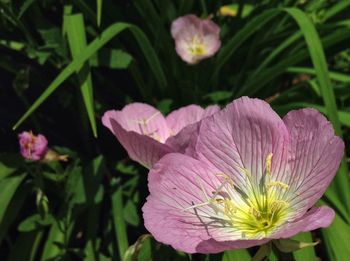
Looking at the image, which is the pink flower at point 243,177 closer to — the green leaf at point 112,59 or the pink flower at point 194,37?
the green leaf at point 112,59

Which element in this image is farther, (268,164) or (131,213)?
(131,213)

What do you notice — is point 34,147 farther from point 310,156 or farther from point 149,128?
point 310,156

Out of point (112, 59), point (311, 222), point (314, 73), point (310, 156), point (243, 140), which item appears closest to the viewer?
point (311, 222)

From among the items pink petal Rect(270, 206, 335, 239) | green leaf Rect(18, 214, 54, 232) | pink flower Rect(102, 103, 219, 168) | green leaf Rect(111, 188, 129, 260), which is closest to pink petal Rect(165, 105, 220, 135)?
pink flower Rect(102, 103, 219, 168)

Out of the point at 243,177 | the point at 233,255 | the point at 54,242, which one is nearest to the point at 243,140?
the point at 243,177

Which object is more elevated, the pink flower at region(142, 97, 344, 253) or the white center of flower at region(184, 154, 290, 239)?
the pink flower at region(142, 97, 344, 253)

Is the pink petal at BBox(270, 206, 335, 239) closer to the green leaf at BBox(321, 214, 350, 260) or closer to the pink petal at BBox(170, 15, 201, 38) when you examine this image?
the green leaf at BBox(321, 214, 350, 260)

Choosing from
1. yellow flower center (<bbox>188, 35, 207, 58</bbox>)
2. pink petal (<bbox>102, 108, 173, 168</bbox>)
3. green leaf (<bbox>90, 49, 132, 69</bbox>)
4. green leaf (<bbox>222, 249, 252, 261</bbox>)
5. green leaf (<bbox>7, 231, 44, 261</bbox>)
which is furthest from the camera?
yellow flower center (<bbox>188, 35, 207, 58</bbox>)

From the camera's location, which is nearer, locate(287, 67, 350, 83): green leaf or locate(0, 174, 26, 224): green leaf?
locate(0, 174, 26, 224): green leaf
